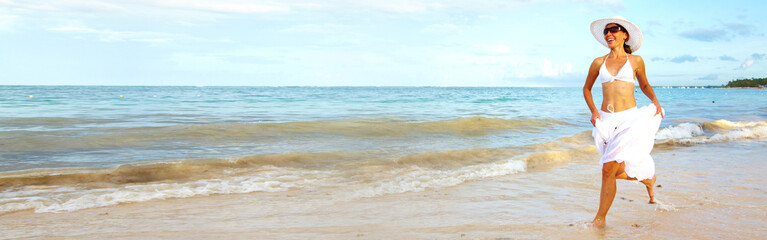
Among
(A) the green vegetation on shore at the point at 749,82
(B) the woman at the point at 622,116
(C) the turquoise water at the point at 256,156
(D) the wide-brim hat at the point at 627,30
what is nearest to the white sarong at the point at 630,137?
(B) the woman at the point at 622,116

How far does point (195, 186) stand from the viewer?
6195 mm

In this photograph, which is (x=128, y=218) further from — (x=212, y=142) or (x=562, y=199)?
(x=212, y=142)

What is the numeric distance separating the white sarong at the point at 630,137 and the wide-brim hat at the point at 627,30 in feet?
1.69

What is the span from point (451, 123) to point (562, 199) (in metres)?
10.7

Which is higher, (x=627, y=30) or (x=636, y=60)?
(x=627, y=30)

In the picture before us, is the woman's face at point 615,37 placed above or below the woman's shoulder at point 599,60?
above

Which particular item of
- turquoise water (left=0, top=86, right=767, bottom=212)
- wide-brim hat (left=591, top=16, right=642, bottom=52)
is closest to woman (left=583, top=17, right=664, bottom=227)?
wide-brim hat (left=591, top=16, right=642, bottom=52)

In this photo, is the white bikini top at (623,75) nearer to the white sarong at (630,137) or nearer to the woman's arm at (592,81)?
the woman's arm at (592,81)

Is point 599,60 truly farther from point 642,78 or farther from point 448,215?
point 448,215

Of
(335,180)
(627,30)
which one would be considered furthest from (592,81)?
(335,180)

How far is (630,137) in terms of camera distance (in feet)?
12.8

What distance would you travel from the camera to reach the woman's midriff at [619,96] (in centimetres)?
398

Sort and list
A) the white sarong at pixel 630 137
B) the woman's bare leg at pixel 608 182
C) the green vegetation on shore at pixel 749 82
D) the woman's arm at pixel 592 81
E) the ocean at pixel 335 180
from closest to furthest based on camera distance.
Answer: the white sarong at pixel 630 137, the woman's bare leg at pixel 608 182, the woman's arm at pixel 592 81, the ocean at pixel 335 180, the green vegetation on shore at pixel 749 82

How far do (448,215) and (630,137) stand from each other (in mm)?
1677
